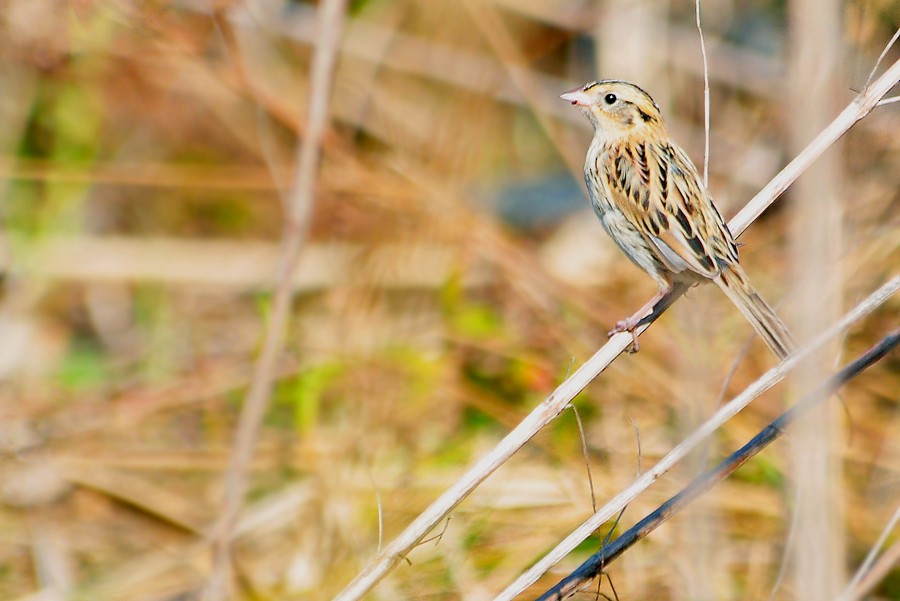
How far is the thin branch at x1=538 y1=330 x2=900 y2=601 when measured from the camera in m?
2.38

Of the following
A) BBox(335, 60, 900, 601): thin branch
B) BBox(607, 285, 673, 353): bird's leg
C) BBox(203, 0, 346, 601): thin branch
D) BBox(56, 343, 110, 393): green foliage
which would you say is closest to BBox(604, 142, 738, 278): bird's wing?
BBox(607, 285, 673, 353): bird's leg

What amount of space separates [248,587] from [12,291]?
2.39m

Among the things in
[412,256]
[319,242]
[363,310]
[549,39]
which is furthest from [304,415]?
[549,39]

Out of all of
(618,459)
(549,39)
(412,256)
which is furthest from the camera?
(549,39)

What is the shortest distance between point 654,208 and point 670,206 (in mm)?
48

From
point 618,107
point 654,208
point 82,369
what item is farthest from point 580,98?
point 82,369

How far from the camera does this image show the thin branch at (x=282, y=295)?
10.8 feet

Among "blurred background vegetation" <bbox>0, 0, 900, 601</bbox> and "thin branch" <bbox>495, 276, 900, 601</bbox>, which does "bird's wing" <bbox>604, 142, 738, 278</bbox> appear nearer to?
"blurred background vegetation" <bbox>0, 0, 900, 601</bbox>

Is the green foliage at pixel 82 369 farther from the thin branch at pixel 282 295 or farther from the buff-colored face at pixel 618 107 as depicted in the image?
the buff-colored face at pixel 618 107

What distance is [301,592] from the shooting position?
13.3ft

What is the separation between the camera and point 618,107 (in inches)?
140

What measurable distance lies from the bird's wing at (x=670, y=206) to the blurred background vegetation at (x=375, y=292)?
0.65ft

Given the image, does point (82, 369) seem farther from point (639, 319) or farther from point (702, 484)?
point (702, 484)

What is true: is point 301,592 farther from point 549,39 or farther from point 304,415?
point 549,39
